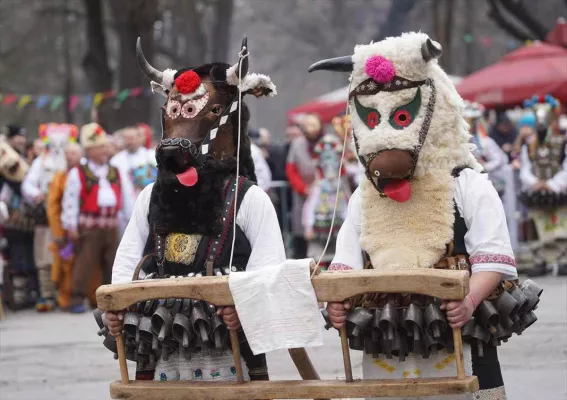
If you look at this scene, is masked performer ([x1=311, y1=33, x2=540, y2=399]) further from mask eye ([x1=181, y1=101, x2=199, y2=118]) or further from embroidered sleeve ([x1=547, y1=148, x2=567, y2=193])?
embroidered sleeve ([x1=547, y1=148, x2=567, y2=193])

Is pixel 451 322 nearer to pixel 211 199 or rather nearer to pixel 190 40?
pixel 211 199

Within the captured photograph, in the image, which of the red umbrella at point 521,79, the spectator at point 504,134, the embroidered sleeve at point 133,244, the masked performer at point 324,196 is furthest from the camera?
the red umbrella at point 521,79

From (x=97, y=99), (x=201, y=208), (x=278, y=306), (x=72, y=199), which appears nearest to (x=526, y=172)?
(x=72, y=199)

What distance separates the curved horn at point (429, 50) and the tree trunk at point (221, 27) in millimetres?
27878

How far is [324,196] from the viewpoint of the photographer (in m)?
13.3

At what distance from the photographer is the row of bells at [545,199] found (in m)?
13.2

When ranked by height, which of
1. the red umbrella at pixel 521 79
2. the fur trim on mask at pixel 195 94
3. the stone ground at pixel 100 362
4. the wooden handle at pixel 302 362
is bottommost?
the stone ground at pixel 100 362

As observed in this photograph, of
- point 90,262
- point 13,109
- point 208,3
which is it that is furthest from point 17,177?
point 13,109

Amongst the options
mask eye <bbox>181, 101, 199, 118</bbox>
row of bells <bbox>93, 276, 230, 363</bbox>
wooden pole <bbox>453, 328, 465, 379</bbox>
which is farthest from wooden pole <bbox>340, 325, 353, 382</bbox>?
mask eye <bbox>181, 101, 199, 118</bbox>

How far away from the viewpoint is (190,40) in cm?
3372

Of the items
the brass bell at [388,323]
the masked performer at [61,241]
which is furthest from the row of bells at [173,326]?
the masked performer at [61,241]

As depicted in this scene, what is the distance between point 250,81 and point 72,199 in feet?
23.6

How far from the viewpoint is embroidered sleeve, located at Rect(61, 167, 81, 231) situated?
12.3m

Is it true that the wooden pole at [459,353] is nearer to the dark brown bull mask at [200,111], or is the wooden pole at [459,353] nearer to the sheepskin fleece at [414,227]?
the sheepskin fleece at [414,227]
